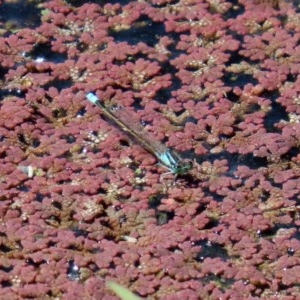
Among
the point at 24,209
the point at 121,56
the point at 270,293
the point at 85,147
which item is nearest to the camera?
the point at 270,293

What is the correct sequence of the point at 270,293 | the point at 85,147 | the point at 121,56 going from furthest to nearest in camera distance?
1. the point at 121,56
2. the point at 85,147
3. the point at 270,293

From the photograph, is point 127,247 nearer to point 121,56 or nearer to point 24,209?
point 24,209

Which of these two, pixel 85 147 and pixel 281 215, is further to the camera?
pixel 85 147

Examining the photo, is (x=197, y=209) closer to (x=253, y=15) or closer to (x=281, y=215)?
(x=281, y=215)

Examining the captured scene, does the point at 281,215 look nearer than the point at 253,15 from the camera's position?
Yes

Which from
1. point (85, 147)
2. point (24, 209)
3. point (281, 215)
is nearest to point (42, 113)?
point (85, 147)

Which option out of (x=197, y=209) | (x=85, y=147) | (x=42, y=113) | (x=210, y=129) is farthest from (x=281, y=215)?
(x=42, y=113)
